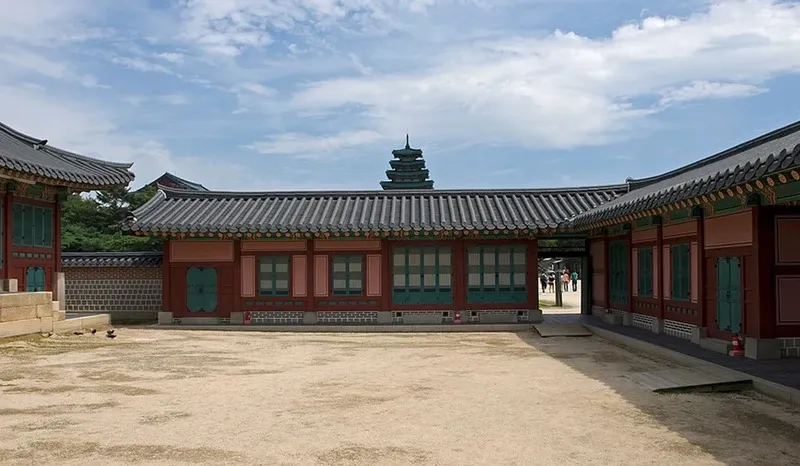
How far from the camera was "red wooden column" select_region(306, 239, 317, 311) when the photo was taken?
71.7 ft

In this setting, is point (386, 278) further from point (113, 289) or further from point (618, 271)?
point (113, 289)

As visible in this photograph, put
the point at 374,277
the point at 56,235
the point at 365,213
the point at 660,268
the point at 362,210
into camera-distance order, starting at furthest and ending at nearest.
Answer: the point at 362,210 < the point at 365,213 < the point at 374,277 < the point at 56,235 < the point at 660,268

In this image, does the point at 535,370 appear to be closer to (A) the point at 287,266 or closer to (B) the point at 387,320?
(B) the point at 387,320

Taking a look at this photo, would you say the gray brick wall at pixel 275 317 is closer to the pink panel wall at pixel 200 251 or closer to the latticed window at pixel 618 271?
the pink panel wall at pixel 200 251

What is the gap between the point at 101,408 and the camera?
9141 millimetres

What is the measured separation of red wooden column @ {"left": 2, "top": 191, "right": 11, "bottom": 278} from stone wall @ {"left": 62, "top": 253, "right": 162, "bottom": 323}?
18.2ft

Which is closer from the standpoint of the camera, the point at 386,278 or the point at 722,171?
the point at 722,171

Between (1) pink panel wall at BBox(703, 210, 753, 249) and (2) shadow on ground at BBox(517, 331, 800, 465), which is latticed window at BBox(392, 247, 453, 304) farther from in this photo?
(2) shadow on ground at BBox(517, 331, 800, 465)

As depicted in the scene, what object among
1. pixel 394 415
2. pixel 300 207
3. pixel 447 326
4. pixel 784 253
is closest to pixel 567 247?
pixel 447 326

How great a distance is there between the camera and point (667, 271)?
17000 mm

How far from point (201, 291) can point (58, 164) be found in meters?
5.59

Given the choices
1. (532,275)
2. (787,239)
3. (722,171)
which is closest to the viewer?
(722,171)

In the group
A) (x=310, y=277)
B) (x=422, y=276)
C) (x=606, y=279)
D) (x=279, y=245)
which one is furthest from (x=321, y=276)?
(x=606, y=279)

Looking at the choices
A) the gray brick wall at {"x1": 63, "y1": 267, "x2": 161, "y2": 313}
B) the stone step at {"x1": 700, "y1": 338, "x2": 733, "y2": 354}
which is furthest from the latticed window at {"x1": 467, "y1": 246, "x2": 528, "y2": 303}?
the gray brick wall at {"x1": 63, "y1": 267, "x2": 161, "y2": 313}
